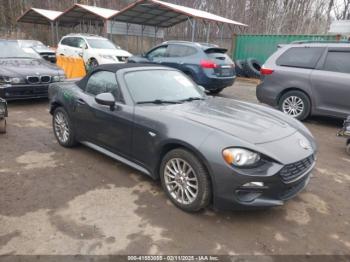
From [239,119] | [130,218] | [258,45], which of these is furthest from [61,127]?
[258,45]

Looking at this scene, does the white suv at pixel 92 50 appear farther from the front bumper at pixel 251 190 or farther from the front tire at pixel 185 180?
the front bumper at pixel 251 190

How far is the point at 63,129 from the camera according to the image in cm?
503

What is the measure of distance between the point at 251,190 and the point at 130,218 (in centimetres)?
127

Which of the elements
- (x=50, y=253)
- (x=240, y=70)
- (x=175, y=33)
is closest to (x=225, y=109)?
(x=50, y=253)

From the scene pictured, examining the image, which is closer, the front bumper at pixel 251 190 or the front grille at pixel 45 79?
the front bumper at pixel 251 190

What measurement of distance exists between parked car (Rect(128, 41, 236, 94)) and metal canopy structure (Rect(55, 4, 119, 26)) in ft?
35.1

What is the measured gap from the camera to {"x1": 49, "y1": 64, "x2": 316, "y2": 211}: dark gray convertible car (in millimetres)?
2863

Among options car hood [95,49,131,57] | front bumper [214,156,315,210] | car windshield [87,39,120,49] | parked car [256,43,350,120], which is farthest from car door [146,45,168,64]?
front bumper [214,156,315,210]

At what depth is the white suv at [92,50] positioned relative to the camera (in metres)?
12.7

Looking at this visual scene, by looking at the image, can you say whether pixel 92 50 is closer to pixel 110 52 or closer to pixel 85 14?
pixel 110 52

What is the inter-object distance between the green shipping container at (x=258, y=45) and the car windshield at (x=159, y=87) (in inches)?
436

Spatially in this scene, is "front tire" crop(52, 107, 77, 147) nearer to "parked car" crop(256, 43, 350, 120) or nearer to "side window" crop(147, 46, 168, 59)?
"parked car" crop(256, 43, 350, 120)

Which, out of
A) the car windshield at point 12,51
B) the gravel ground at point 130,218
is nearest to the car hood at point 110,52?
the car windshield at point 12,51

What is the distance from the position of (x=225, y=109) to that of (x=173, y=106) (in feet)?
2.17
